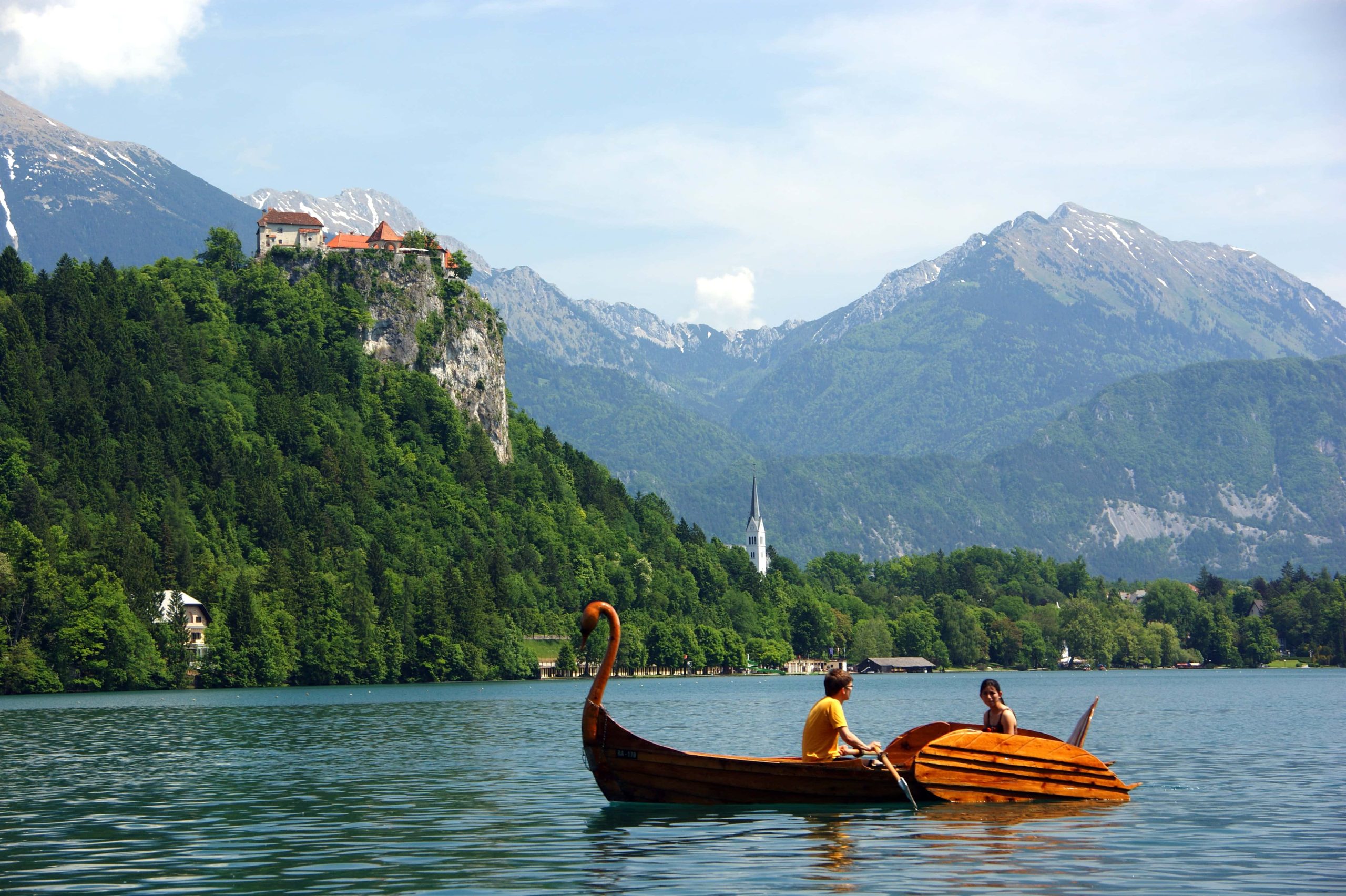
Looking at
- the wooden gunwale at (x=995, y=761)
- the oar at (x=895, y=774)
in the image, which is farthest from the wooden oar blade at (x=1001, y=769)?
the oar at (x=895, y=774)

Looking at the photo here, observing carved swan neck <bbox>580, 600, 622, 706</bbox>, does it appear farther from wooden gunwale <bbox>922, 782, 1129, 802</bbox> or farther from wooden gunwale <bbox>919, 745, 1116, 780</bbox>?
wooden gunwale <bbox>922, 782, 1129, 802</bbox>

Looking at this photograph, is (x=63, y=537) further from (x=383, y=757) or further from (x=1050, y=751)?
(x=1050, y=751)

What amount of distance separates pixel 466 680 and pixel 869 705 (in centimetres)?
8573

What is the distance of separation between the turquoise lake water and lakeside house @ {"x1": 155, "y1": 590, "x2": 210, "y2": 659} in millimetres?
78591

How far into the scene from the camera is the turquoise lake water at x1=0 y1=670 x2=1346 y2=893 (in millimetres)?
30625

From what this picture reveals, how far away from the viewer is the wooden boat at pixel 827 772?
130 ft

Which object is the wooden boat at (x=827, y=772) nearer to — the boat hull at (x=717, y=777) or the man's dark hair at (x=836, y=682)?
the boat hull at (x=717, y=777)

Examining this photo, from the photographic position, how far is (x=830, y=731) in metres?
39.5

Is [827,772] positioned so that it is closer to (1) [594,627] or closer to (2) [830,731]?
(2) [830,731]

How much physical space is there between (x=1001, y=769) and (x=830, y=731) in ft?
16.8

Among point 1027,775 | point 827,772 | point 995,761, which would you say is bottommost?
point 1027,775

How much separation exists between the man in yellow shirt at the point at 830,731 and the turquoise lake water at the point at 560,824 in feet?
5.58

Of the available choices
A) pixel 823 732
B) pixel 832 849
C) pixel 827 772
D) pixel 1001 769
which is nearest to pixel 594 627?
pixel 823 732

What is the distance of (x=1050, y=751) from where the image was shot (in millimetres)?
41781
